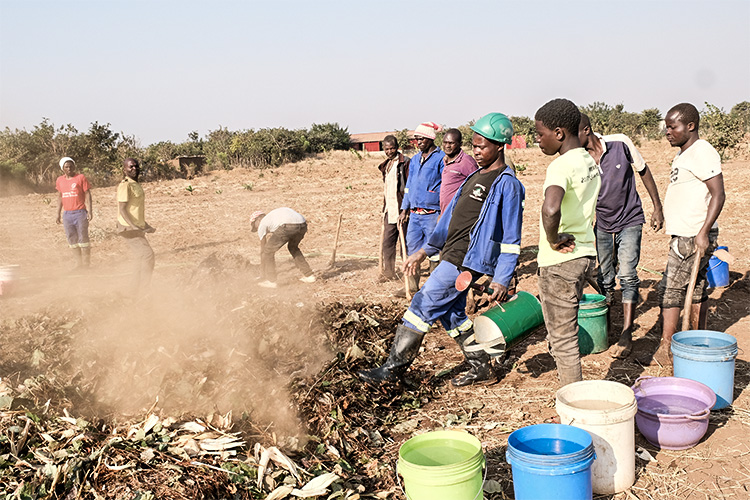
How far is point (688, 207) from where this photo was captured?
445 cm

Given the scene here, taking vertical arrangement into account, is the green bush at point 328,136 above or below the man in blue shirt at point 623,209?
above

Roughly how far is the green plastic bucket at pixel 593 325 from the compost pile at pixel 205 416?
1430 mm

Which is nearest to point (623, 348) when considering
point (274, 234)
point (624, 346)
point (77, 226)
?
point (624, 346)

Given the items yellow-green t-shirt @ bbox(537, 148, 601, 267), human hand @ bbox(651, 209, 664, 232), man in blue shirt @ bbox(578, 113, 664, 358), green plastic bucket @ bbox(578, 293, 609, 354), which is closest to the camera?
yellow-green t-shirt @ bbox(537, 148, 601, 267)

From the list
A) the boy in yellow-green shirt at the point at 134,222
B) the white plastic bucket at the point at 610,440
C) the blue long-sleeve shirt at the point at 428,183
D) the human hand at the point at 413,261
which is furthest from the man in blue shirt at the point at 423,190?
the white plastic bucket at the point at 610,440

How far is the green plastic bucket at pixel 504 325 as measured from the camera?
14.3ft

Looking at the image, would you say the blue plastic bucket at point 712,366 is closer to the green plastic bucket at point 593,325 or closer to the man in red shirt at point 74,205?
the green plastic bucket at point 593,325

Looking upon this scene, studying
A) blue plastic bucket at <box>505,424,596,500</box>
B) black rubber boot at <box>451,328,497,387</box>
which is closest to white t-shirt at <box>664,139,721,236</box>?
black rubber boot at <box>451,328,497,387</box>

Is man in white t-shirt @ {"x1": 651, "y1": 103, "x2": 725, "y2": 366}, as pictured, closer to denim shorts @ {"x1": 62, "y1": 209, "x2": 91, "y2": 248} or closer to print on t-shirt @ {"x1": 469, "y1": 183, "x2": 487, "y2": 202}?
print on t-shirt @ {"x1": 469, "y1": 183, "x2": 487, "y2": 202}

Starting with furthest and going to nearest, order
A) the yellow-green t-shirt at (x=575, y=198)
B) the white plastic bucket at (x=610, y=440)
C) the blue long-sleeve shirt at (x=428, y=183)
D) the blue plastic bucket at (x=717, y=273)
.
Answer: the blue long-sleeve shirt at (x=428, y=183) → the blue plastic bucket at (x=717, y=273) → the yellow-green t-shirt at (x=575, y=198) → the white plastic bucket at (x=610, y=440)

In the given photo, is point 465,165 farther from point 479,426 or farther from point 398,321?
point 479,426

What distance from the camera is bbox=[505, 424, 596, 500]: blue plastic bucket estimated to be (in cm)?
263

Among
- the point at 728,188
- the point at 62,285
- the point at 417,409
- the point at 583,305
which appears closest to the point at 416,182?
the point at 583,305

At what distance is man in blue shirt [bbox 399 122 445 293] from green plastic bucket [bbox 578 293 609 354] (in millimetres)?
2315
